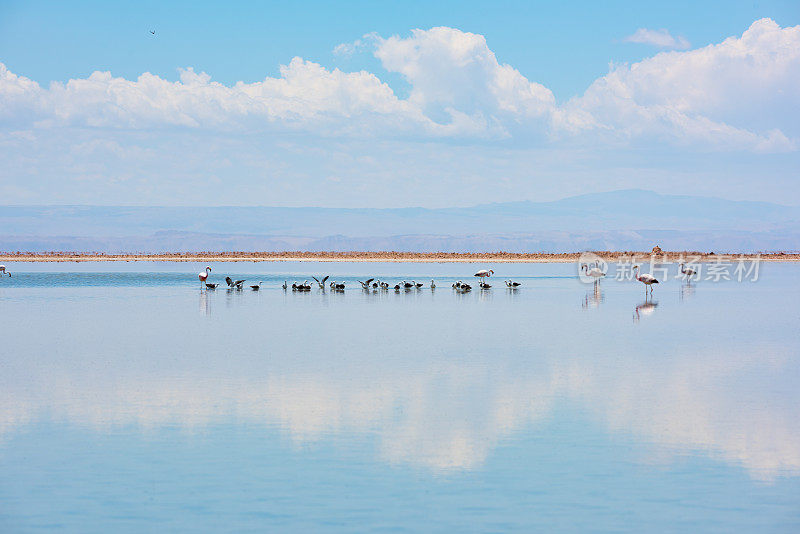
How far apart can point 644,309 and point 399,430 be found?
2210cm

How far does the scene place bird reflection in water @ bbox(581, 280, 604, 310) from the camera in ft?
112

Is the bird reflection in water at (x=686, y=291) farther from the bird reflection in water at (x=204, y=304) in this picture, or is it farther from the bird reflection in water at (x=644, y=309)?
the bird reflection in water at (x=204, y=304)

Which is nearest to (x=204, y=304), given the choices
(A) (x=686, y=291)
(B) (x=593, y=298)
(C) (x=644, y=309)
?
(B) (x=593, y=298)

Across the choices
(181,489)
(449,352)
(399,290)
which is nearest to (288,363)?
Answer: (449,352)

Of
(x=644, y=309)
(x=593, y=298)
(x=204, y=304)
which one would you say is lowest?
(x=204, y=304)

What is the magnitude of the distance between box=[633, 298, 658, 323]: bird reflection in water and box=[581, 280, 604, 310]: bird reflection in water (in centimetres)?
155

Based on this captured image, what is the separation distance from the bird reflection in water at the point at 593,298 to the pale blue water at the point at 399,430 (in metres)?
9.75

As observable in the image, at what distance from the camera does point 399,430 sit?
38.9ft

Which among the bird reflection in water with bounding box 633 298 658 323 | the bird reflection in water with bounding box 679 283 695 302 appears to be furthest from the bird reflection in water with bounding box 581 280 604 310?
the bird reflection in water with bounding box 679 283 695 302

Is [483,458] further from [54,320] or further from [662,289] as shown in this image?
[662,289]

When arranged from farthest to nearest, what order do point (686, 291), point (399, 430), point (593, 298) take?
1. point (686, 291)
2. point (593, 298)
3. point (399, 430)

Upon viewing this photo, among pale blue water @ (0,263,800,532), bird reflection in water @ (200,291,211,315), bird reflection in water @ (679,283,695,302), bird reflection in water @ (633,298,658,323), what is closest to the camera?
pale blue water @ (0,263,800,532)

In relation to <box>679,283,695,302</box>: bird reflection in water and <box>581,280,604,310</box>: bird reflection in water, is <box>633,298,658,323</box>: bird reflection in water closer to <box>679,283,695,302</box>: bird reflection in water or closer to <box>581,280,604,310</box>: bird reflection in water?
<box>581,280,604,310</box>: bird reflection in water

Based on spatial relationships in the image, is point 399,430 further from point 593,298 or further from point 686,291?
point 686,291
